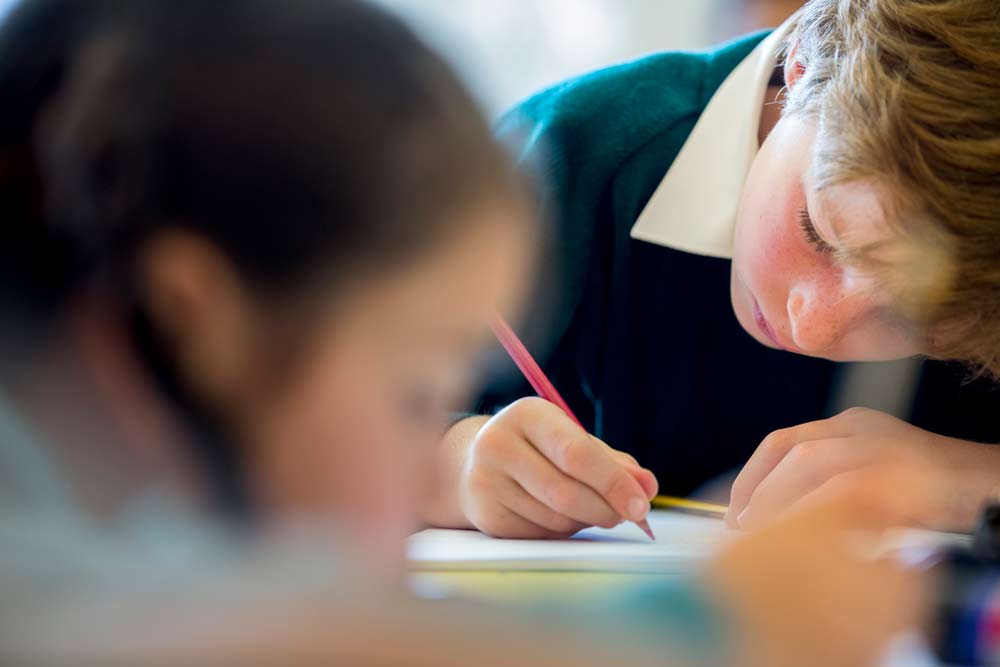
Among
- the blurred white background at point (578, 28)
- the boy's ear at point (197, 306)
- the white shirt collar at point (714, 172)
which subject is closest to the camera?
the boy's ear at point (197, 306)

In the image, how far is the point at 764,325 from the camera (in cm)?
71

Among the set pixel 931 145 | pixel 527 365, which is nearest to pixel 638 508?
pixel 527 365

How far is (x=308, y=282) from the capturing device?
307mm

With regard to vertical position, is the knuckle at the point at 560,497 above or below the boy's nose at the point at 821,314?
below

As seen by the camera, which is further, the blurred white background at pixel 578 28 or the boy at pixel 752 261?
the blurred white background at pixel 578 28

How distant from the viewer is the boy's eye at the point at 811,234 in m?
0.60

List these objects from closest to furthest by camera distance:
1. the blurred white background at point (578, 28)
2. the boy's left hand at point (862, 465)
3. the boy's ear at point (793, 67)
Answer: the boy's left hand at point (862, 465) < the boy's ear at point (793, 67) < the blurred white background at point (578, 28)

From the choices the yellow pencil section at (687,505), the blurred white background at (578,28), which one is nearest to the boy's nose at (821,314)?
the yellow pencil section at (687,505)

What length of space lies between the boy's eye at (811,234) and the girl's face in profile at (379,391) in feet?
0.98

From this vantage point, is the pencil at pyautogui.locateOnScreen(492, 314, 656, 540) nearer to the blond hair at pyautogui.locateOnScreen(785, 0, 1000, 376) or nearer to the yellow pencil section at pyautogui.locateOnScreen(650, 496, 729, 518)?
the yellow pencil section at pyautogui.locateOnScreen(650, 496, 729, 518)

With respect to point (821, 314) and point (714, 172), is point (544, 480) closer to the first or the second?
point (821, 314)

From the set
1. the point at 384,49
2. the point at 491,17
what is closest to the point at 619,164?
the point at 384,49

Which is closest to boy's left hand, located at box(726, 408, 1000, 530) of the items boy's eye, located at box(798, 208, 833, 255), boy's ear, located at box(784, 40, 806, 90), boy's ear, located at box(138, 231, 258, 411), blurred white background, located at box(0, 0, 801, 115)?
boy's eye, located at box(798, 208, 833, 255)

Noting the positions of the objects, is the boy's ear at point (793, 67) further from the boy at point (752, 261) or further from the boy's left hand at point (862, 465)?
the boy's left hand at point (862, 465)
